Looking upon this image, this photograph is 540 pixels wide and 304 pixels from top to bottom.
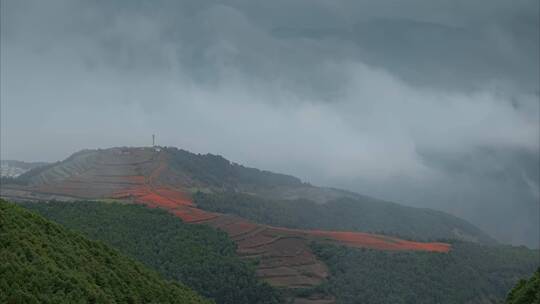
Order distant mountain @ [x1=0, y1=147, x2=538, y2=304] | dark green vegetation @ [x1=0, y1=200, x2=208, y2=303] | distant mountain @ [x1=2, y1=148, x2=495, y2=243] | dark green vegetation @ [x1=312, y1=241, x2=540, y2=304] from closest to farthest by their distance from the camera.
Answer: dark green vegetation @ [x1=0, y1=200, x2=208, y2=303] → distant mountain @ [x1=0, y1=147, x2=538, y2=304] → dark green vegetation @ [x1=312, y1=241, x2=540, y2=304] → distant mountain @ [x1=2, y1=148, x2=495, y2=243]

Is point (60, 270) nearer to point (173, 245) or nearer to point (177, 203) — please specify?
point (173, 245)

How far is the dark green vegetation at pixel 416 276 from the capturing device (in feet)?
322

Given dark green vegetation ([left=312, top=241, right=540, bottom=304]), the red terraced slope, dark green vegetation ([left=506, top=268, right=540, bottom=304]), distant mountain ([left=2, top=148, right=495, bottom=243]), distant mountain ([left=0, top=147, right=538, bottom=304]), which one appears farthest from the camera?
distant mountain ([left=2, top=148, right=495, bottom=243])

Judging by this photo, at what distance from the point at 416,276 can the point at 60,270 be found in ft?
281

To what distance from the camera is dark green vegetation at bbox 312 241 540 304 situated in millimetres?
98188

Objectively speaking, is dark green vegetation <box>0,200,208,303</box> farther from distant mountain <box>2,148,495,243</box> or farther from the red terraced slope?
distant mountain <box>2,148,495,243</box>

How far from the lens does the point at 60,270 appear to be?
29594mm

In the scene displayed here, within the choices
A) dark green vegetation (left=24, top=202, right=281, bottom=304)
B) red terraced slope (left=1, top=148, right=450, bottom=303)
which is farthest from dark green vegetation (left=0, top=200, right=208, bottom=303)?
red terraced slope (left=1, top=148, right=450, bottom=303)

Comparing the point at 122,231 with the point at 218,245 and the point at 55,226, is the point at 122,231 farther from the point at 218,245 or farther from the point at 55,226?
the point at 55,226

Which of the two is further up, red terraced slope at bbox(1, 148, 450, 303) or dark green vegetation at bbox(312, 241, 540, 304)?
red terraced slope at bbox(1, 148, 450, 303)

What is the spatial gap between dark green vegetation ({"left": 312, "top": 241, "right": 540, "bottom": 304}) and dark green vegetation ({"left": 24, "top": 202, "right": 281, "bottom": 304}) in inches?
655

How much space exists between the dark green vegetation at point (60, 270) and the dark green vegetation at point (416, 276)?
191ft

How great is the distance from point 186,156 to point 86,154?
3136 centimetres

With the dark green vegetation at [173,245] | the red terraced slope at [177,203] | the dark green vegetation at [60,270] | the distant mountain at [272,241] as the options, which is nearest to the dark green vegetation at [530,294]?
the dark green vegetation at [60,270]
